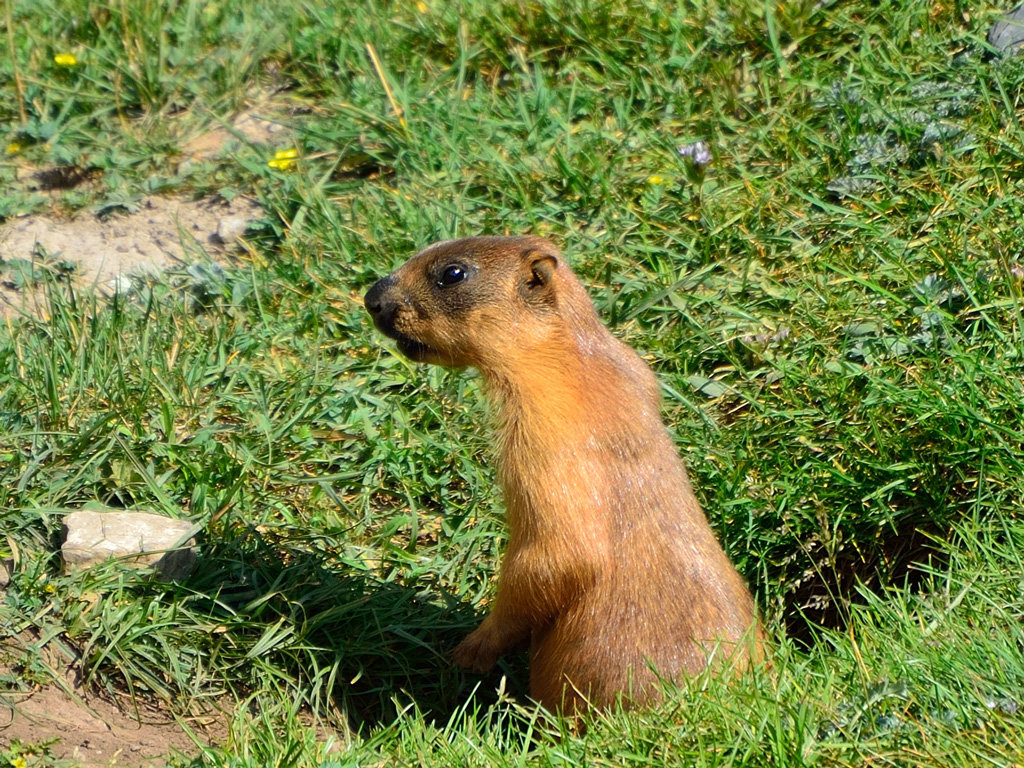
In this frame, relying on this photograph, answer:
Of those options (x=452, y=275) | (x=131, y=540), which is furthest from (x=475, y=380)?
(x=131, y=540)

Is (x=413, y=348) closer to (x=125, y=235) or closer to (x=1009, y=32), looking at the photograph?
(x=125, y=235)

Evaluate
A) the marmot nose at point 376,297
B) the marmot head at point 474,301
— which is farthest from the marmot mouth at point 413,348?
the marmot nose at point 376,297

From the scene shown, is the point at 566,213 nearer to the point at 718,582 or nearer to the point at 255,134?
the point at 255,134

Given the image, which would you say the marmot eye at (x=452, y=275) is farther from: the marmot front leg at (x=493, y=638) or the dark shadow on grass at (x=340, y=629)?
the dark shadow on grass at (x=340, y=629)

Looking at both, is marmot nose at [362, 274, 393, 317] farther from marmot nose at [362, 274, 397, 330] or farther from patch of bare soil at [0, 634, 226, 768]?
patch of bare soil at [0, 634, 226, 768]

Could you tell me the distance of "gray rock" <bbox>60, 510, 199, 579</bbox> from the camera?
4.63 metres

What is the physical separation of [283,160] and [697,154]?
2.30 m

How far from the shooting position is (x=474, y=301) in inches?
176

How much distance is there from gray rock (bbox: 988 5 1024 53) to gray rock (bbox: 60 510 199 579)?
453 centimetres

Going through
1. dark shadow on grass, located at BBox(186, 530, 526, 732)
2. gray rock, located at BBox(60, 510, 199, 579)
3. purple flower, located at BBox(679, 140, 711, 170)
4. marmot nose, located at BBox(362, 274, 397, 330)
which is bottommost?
dark shadow on grass, located at BBox(186, 530, 526, 732)

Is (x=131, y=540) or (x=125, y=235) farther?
(x=125, y=235)

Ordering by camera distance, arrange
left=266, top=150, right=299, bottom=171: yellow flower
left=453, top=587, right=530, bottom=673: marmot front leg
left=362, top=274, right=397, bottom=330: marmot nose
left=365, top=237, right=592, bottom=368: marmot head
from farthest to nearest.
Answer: left=266, top=150, right=299, bottom=171: yellow flower, left=362, top=274, right=397, bottom=330: marmot nose, left=365, top=237, right=592, bottom=368: marmot head, left=453, top=587, right=530, bottom=673: marmot front leg

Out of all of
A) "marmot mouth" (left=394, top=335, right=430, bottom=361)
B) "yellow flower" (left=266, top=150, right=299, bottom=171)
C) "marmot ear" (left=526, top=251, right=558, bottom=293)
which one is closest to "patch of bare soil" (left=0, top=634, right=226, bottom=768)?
"marmot mouth" (left=394, top=335, right=430, bottom=361)

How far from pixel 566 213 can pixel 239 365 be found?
72.5 inches
